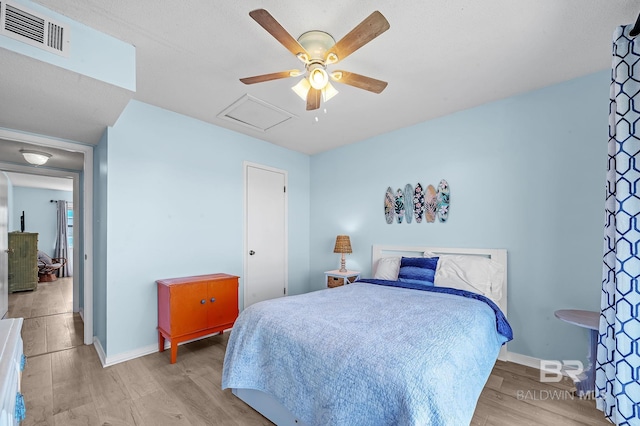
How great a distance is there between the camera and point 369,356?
134 cm

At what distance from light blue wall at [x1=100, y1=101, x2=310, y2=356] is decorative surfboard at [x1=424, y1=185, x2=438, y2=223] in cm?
231

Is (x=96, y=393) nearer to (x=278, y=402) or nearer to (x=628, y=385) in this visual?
(x=278, y=402)

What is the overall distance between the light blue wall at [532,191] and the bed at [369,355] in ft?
1.47

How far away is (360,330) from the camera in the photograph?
1598 millimetres

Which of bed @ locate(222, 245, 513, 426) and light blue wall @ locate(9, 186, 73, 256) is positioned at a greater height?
light blue wall @ locate(9, 186, 73, 256)

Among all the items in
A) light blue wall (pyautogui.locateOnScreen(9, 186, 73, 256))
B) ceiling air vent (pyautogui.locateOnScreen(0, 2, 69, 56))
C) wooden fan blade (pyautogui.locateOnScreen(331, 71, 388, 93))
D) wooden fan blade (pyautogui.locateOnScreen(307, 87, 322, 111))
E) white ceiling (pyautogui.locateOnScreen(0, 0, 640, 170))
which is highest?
white ceiling (pyautogui.locateOnScreen(0, 0, 640, 170))

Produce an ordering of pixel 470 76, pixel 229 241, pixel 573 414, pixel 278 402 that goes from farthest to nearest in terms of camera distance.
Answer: pixel 229 241, pixel 470 76, pixel 573 414, pixel 278 402

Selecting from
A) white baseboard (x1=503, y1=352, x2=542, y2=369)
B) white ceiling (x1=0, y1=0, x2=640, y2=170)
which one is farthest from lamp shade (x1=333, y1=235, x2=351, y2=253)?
white baseboard (x1=503, y1=352, x2=542, y2=369)

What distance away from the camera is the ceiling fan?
1505 millimetres

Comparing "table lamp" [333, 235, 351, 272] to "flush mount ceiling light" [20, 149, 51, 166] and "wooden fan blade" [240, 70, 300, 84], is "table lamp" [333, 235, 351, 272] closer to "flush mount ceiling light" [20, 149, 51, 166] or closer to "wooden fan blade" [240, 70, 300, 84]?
"wooden fan blade" [240, 70, 300, 84]

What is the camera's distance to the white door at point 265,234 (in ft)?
12.6

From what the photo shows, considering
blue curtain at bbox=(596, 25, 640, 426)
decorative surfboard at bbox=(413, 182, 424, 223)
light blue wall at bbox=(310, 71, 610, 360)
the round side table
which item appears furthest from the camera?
decorative surfboard at bbox=(413, 182, 424, 223)

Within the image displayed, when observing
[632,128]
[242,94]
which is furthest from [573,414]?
[242,94]

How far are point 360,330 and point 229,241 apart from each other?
8.03ft
